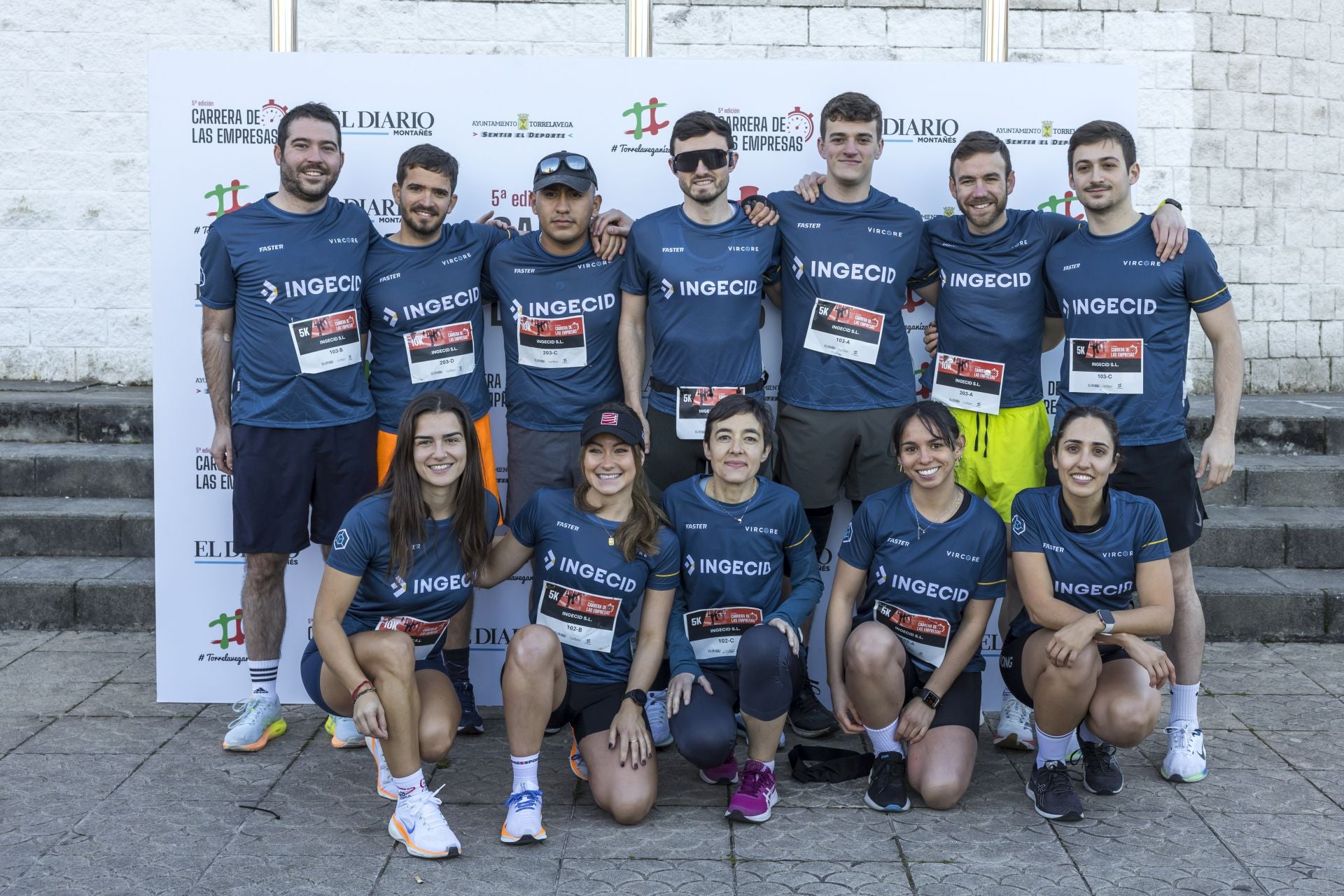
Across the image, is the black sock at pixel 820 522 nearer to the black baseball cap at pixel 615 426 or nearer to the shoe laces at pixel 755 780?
the black baseball cap at pixel 615 426

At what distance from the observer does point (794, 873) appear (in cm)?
312

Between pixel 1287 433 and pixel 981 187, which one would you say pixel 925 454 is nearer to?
pixel 981 187

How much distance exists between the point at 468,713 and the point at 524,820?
3.50ft

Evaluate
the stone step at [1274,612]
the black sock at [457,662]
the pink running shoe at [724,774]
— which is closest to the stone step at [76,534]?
the black sock at [457,662]

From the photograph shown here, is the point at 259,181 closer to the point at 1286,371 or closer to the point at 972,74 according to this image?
the point at 972,74

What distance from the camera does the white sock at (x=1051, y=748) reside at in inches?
142

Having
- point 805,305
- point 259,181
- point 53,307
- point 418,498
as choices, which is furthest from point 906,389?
point 53,307

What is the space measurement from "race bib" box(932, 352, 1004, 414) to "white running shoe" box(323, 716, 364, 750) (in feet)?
7.52

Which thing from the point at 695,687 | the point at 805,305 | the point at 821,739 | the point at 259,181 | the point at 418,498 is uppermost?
the point at 259,181

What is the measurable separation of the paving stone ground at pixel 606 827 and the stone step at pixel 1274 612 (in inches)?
37.9

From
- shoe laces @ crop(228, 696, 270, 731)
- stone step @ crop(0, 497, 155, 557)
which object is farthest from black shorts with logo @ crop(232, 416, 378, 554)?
stone step @ crop(0, 497, 155, 557)

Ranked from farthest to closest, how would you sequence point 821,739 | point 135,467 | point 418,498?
point 135,467, point 821,739, point 418,498

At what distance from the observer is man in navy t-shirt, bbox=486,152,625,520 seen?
425 centimetres

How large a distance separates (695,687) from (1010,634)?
106 cm
